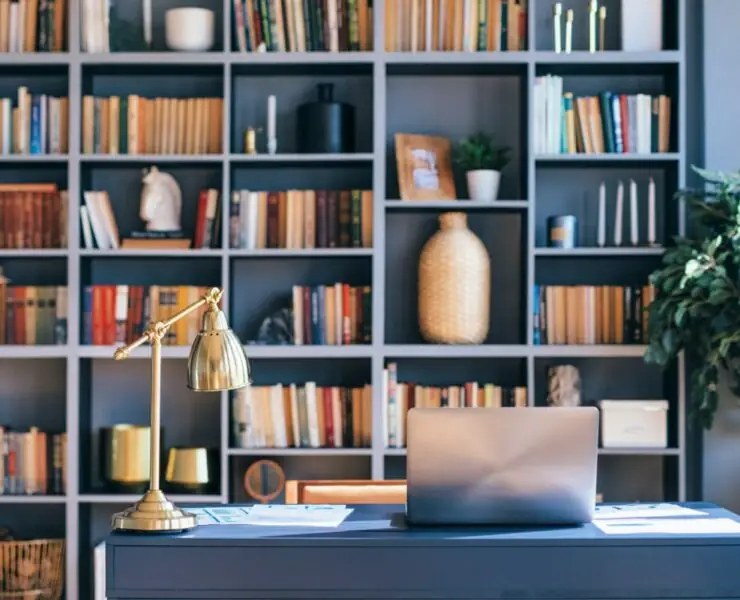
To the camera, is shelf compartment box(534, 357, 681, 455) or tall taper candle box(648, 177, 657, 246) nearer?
tall taper candle box(648, 177, 657, 246)

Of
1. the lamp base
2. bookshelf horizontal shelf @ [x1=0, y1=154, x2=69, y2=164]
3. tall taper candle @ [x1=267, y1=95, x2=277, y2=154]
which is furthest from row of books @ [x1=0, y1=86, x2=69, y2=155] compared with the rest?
the lamp base

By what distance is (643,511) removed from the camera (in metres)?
3.05

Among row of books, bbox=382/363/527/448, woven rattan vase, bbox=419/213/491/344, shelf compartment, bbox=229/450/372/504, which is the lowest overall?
shelf compartment, bbox=229/450/372/504

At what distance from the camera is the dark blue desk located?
8.61 ft

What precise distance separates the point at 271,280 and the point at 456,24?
4.28ft

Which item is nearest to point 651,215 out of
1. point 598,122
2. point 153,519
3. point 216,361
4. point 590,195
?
point 590,195

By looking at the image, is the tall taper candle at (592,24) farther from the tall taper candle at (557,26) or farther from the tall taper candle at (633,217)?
the tall taper candle at (633,217)

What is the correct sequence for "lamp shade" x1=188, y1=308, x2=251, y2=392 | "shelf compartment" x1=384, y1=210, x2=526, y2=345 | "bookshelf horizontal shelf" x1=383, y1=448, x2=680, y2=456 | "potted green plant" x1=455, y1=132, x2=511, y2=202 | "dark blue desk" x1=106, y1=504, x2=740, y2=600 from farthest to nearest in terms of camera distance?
"shelf compartment" x1=384, y1=210, x2=526, y2=345, "potted green plant" x1=455, y1=132, x2=511, y2=202, "bookshelf horizontal shelf" x1=383, y1=448, x2=680, y2=456, "lamp shade" x1=188, y1=308, x2=251, y2=392, "dark blue desk" x1=106, y1=504, x2=740, y2=600

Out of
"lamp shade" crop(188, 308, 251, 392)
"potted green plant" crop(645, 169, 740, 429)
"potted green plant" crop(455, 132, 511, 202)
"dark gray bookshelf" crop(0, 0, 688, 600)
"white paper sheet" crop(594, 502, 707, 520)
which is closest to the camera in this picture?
"lamp shade" crop(188, 308, 251, 392)

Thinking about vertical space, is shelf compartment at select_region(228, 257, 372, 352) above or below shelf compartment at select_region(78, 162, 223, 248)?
below

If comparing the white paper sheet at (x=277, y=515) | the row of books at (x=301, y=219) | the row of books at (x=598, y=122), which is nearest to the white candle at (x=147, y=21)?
the row of books at (x=301, y=219)

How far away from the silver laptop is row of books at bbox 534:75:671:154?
2.29m

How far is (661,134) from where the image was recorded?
482 centimetres

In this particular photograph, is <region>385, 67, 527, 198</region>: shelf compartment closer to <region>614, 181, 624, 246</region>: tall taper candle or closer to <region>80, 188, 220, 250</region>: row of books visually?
<region>614, 181, 624, 246</region>: tall taper candle
